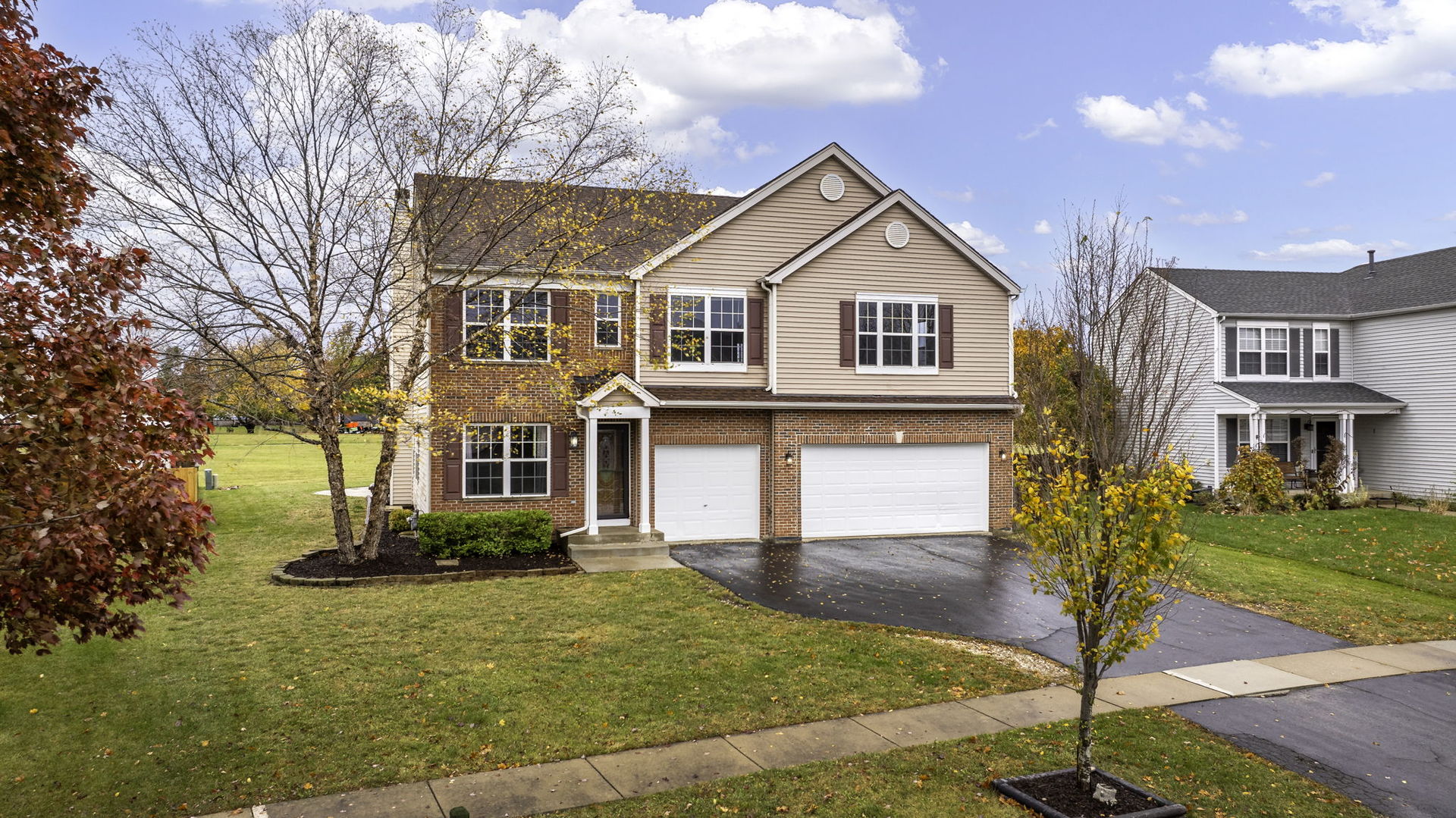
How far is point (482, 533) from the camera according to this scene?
15344mm

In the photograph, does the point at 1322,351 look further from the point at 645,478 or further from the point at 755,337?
the point at 645,478

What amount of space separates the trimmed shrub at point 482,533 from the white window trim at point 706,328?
14.6 feet

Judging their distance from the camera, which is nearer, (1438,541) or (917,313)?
(1438,541)

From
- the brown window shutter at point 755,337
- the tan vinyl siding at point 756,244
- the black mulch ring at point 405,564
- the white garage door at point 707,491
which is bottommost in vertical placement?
the black mulch ring at point 405,564

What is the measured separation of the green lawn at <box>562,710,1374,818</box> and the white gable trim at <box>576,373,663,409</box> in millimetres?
10567

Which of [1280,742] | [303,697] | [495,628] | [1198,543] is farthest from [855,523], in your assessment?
[303,697]

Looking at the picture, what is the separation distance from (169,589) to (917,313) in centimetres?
1719

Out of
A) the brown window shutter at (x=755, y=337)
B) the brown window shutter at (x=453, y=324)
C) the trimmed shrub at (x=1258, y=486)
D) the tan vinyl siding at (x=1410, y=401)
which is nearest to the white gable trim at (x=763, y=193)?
the brown window shutter at (x=755, y=337)

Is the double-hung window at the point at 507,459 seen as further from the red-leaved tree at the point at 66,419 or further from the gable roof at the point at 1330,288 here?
the gable roof at the point at 1330,288

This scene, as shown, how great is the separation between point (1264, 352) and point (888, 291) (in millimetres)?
16052

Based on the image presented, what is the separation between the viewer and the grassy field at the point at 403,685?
6496mm

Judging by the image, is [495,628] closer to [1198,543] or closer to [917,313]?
[917,313]

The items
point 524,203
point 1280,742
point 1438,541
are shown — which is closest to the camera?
point 1280,742

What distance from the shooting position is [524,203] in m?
15.2
